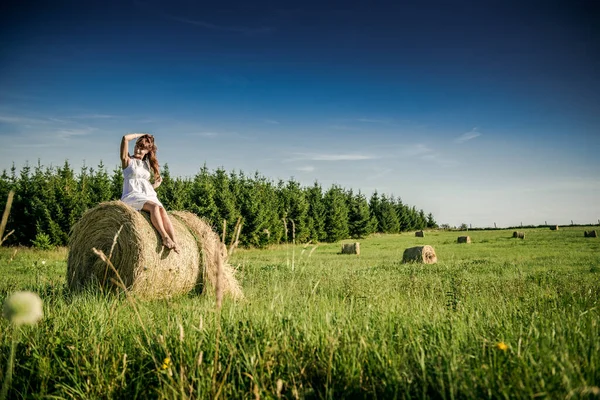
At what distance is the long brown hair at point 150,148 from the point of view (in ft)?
24.7

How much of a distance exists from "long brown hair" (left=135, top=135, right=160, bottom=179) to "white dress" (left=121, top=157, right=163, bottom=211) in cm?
25

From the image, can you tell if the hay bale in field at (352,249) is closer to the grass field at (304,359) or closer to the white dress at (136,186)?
the white dress at (136,186)

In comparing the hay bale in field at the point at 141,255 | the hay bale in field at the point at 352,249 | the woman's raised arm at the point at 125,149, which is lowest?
the hay bale in field at the point at 352,249

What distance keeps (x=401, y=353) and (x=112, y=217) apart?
243 inches

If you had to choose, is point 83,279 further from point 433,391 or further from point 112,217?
point 433,391

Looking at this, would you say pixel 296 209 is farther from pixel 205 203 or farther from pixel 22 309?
pixel 22 309

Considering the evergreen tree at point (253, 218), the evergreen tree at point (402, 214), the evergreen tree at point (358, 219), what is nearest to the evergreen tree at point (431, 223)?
the evergreen tree at point (402, 214)

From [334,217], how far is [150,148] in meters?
39.1

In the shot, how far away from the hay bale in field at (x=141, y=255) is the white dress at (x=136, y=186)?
160 mm

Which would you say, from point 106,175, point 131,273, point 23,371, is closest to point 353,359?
point 23,371

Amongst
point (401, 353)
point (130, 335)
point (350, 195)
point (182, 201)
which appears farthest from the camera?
point (350, 195)

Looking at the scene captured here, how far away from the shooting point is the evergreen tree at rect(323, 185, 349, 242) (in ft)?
152

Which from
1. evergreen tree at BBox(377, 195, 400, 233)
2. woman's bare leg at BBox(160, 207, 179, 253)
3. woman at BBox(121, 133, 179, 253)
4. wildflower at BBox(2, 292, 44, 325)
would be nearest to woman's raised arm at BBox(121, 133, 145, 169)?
woman at BBox(121, 133, 179, 253)

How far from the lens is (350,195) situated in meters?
55.3
